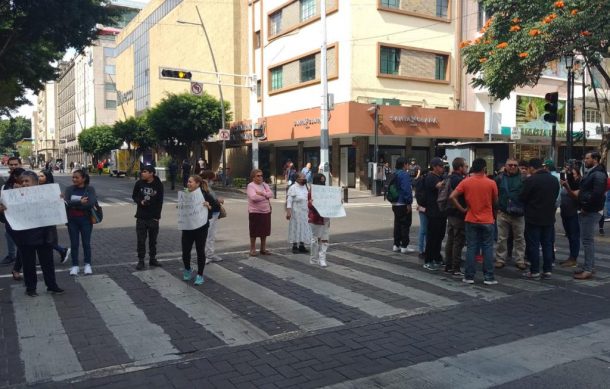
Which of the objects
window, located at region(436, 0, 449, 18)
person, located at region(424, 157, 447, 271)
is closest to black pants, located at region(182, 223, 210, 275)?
person, located at region(424, 157, 447, 271)

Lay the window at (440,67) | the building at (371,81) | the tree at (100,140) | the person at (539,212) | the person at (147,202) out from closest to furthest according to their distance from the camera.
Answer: the person at (539,212)
the person at (147,202)
the building at (371,81)
the window at (440,67)
the tree at (100,140)

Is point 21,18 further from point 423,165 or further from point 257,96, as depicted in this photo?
point 423,165

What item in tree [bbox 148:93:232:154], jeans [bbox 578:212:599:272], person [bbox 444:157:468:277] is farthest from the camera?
tree [bbox 148:93:232:154]

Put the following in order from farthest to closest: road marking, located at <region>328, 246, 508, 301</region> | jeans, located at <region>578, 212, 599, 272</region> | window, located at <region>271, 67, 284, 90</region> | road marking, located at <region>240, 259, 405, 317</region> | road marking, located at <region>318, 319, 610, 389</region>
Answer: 1. window, located at <region>271, 67, 284, 90</region>
2. jeans, located at <region>578, 212, 599, 272</region>
3. road marking, located at <region>328, 246, 508, 301</region>
4. road marking, located at <region>240, 259, 405, 317</region>
5. road marking, located at <region>318, 319, 610, 389</region>

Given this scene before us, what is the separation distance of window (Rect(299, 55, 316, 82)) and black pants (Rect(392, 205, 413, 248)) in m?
20.1

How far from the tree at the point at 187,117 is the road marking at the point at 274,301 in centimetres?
2765

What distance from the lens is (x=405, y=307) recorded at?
6367 mm

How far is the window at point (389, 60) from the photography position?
90.3 feet

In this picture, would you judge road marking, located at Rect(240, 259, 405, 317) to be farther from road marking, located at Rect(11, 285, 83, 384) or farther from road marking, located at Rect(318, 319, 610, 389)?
road marking, located at Rect(11, 285, 83, 384)

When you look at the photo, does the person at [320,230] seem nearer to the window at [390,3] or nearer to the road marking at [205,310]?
the road marking at [205,310]

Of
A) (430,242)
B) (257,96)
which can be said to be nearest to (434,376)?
(430,242)

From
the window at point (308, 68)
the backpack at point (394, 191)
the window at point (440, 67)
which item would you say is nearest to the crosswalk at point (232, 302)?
the backpack at point (394, 191)

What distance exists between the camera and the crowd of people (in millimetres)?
7387

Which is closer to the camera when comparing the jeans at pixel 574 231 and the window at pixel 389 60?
the jeans at pixel 574 231
